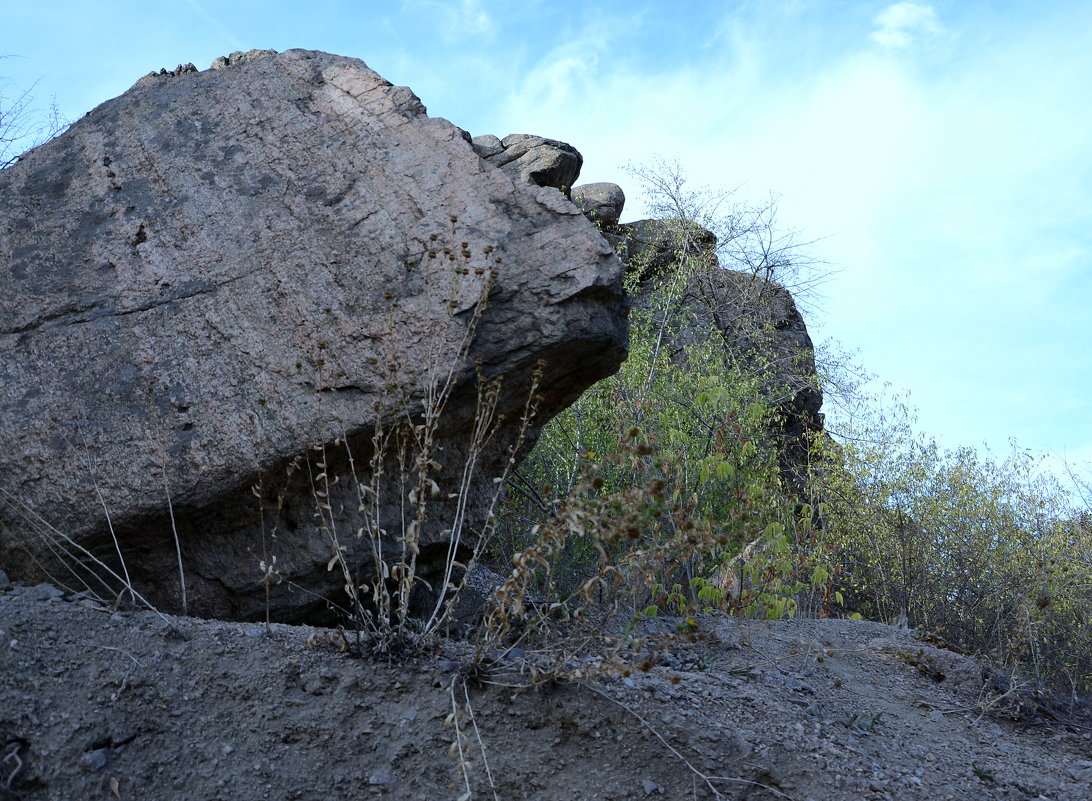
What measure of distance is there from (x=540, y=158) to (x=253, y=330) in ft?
33.3

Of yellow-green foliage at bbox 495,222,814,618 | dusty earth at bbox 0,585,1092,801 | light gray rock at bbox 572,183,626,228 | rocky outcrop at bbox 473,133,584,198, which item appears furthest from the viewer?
light gray rock at bbox 572,183,626,228

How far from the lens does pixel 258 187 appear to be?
4414 millimetres

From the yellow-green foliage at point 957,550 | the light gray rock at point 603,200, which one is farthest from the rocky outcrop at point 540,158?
the yellow-green foliage at point 957,550

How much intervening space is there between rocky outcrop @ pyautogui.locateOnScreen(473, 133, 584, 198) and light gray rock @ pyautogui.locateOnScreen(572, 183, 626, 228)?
1.31 meters

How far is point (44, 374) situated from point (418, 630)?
1893 millimetres

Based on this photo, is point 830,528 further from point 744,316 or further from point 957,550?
point 744,316

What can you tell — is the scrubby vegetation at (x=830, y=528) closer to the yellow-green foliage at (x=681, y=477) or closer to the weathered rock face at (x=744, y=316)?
the yellow-green foliage at (x=681, y=477)

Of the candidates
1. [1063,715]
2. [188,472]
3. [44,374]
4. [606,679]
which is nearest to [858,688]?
[1063,715]

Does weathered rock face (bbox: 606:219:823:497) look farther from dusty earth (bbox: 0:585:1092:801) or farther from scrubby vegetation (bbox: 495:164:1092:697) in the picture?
dusty earth (bbox: 0:585:1092:801)

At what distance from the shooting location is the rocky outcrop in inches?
534

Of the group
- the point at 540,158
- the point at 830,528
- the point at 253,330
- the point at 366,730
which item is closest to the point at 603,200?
the point at 540,158

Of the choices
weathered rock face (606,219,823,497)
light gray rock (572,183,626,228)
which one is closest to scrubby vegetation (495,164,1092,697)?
weathered rock face (606,219,823,497)

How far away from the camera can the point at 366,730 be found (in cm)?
302

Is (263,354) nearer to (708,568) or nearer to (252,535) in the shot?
(252,535)
